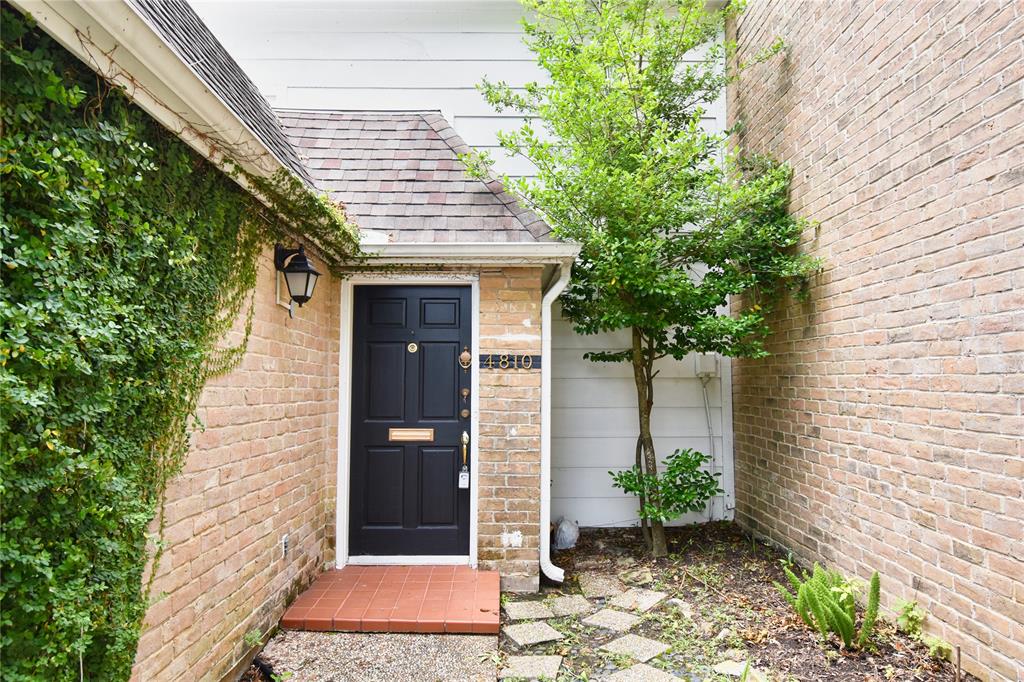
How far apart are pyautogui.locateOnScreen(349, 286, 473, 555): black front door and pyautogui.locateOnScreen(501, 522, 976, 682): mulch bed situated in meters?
1.09

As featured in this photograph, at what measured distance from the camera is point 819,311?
415 cm

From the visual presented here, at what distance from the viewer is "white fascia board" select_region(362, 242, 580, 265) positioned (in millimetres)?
4043

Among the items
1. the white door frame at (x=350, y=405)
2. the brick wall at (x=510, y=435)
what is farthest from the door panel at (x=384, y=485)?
the brick wall at (x=510, y=435)

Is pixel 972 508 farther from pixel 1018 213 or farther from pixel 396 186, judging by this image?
pixel 396 186

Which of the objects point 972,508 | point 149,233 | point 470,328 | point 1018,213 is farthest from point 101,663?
point 1018,213

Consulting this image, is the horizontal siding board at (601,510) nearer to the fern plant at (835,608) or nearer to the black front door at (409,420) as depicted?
the black front door at (409,420)

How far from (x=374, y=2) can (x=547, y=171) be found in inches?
136

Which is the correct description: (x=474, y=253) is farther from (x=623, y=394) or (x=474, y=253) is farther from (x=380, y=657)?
(x=380, y=657)

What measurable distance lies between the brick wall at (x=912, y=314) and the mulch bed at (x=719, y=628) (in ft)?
1.03

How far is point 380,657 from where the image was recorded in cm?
315

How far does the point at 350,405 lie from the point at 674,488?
2.86 meters

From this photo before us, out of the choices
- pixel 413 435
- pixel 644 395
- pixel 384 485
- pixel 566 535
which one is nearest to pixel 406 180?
pixel 413 435

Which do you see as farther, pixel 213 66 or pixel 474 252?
pixel 474 252

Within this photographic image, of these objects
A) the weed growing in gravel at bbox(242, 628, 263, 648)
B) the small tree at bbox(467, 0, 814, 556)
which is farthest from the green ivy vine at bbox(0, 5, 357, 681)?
the small tree at bbox(467, 0, 814, 556)
